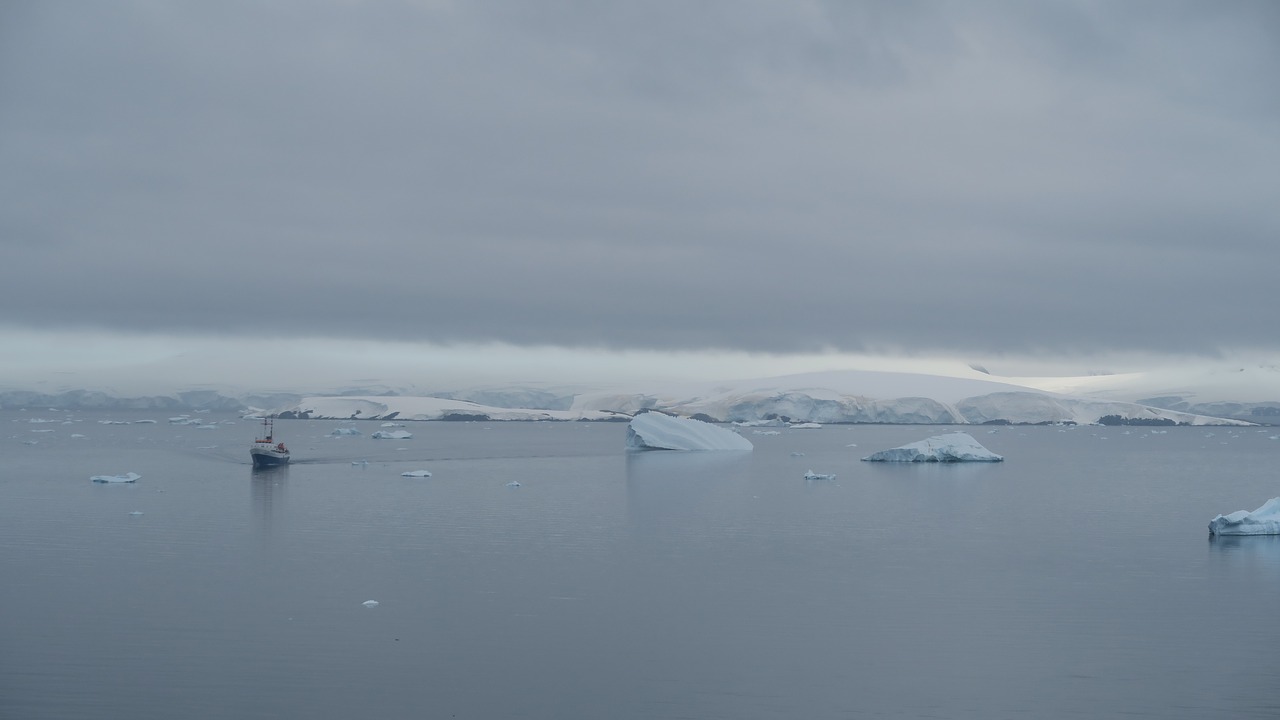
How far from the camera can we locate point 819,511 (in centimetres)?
2775

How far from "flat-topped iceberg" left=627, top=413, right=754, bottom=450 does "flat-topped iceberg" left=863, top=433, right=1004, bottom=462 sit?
11171 mm

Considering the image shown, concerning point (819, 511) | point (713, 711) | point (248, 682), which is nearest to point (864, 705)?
point (713, 711)

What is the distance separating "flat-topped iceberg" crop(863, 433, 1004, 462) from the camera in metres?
47.2

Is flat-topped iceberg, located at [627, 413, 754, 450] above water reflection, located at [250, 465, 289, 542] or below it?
above

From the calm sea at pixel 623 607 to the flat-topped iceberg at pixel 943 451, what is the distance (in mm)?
15751

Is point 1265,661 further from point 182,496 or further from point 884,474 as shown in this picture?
point 884,474

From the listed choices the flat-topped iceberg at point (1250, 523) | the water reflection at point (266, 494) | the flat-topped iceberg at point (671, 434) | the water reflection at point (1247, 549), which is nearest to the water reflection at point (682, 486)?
the flat-topped iceberg at point (671, 434)

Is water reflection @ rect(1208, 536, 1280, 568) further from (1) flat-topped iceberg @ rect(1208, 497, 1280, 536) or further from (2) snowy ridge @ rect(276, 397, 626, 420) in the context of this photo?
(2) snowy ridge @ rect(276, 397, 626, 420)

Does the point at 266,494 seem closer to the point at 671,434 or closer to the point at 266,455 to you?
the point at 266,455

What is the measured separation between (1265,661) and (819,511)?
15600mm

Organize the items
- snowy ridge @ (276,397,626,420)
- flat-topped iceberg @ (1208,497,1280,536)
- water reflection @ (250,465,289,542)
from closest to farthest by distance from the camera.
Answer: flat-topped iceberg @ (1208,497,1280,536), water reflection @ (250,465,289,542), snowy ridge @ (276,397,626,420)

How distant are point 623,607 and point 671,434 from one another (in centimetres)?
4257

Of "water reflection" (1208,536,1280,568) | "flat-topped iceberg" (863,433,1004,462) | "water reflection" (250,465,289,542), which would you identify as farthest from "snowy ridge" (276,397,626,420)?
"water reflection" (1208,536,1280,568)

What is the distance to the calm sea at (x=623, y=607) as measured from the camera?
Answer: 35.6ft
